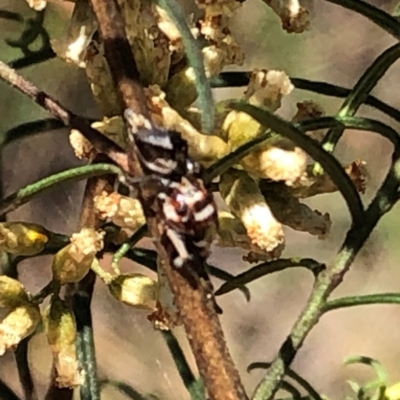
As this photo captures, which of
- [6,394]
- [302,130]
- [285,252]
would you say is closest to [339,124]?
[302,130]

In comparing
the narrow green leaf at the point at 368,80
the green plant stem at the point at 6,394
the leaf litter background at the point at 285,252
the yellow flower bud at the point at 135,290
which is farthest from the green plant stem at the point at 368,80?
the leaf litter background at the point at 285,252

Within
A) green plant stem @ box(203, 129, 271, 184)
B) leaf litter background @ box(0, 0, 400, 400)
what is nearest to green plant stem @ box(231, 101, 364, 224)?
green plant stem @ box(203, 129, 271, 184)

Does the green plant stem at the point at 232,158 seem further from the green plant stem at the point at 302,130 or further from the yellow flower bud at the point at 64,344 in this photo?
the yellow flower bud at the point at 64,344

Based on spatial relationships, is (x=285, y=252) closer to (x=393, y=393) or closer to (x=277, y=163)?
(x=393, y=393)

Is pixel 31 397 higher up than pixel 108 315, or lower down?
lower down

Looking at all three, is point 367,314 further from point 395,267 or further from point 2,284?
point 2,284

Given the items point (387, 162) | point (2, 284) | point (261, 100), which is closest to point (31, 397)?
point (2, 284)
